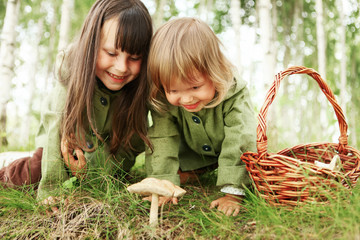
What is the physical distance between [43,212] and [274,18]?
7.96 meters

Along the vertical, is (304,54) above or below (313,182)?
above

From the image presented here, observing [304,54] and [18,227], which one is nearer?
[18,227]

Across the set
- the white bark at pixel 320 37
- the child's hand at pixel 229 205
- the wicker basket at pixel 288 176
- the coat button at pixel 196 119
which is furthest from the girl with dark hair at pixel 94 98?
the white bark at pixel 320 37

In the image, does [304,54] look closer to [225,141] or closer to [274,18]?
[274,18]

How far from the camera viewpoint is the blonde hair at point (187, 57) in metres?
1.62

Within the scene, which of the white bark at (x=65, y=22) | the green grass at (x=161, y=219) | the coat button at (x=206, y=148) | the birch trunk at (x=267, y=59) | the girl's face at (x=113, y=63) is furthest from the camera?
the white bark at (x=65, y=22)

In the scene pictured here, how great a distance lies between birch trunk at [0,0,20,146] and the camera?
11.2 feet

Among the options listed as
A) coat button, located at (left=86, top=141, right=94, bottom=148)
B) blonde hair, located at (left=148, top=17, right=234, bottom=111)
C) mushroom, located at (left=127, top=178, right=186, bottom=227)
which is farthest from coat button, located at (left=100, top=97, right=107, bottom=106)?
mushroom, located at (left=127, top=178, right=186, bottom=227)

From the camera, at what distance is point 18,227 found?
4.99 feet

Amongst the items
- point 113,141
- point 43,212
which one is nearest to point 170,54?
point 113,141

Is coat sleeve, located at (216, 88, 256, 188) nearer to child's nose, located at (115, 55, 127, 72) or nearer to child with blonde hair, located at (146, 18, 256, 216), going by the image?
child with blonde hair, located at (146, 18, 256, 216)

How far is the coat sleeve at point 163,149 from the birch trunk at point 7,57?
87.7 inches

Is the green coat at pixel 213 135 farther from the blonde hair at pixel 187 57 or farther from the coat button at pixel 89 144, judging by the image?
the coat button at pixel 89 144

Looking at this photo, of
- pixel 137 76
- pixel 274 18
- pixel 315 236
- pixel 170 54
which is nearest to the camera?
pixel 315 236
